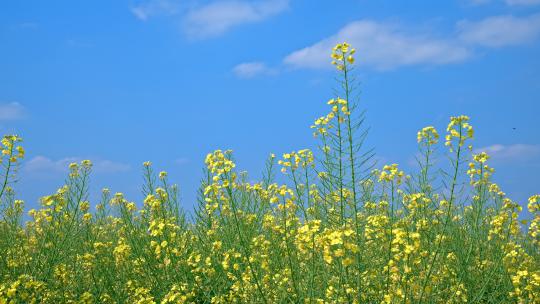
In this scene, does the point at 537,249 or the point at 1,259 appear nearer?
the point at 1,259

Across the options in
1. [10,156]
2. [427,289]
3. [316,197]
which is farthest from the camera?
[316,197]

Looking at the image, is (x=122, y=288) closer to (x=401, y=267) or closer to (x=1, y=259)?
(x=1, y=259)

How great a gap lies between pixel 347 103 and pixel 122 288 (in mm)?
3804

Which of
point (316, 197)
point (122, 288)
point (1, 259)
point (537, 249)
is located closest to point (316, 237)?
point (316, 197)

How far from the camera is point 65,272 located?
6480 millimetres

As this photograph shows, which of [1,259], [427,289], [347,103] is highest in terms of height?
[347,103]

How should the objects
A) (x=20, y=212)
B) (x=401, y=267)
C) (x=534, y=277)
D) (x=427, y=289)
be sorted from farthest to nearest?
(x=20, y=212)
(x=534, y=277)
(x=401, y=267)
(x=427, y=289)

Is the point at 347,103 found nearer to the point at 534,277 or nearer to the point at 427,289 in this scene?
the point at 427,289

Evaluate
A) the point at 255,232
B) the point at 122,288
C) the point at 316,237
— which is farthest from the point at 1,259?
the point at 316,237

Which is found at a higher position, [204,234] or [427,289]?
[204,234]

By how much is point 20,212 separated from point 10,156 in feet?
7.32

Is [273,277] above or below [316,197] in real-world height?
below

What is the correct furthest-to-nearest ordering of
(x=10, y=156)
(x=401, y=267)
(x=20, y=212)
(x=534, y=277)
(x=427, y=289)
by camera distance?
(x=20, y=212) < (x=10, y=156) < (x=534, y=277) < (x=401, y=267) < (x=427, y=289)

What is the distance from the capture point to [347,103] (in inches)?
173
